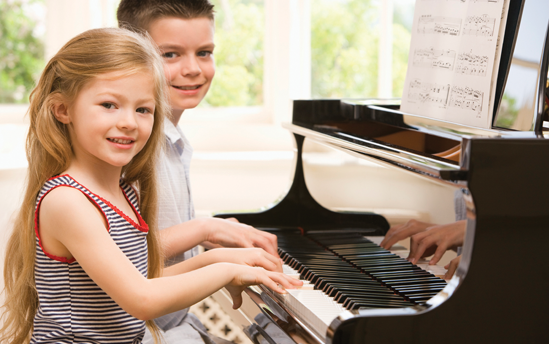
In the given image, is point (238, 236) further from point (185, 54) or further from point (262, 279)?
point (185, 54)

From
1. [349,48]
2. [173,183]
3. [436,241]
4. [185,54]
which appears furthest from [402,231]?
[349,48]

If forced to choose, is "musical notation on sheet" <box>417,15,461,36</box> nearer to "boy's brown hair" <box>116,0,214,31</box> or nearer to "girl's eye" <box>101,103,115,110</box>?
Answer: "boy's brown hair" <box>116,0,214,31</box>

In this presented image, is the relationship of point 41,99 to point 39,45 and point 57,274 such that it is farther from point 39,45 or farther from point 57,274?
point 39,45

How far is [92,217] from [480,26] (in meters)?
0.91

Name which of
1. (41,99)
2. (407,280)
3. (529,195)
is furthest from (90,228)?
(529,195)

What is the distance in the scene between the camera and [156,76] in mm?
1206

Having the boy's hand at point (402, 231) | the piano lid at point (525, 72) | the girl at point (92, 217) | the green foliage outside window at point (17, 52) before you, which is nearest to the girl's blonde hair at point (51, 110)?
the girl at point (92, 217)

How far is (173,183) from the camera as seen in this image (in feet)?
5.27

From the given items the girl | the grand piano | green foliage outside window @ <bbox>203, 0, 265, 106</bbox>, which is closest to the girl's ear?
the girl

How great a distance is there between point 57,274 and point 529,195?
0.92 m

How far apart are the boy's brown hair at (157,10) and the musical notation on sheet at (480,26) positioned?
2.40 ft

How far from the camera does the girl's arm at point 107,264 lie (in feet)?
3.44

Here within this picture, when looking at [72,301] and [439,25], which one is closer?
[72,301]

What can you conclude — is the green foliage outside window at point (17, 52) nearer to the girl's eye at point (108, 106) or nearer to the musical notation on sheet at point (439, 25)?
the girl's eye at point (108, 106)
